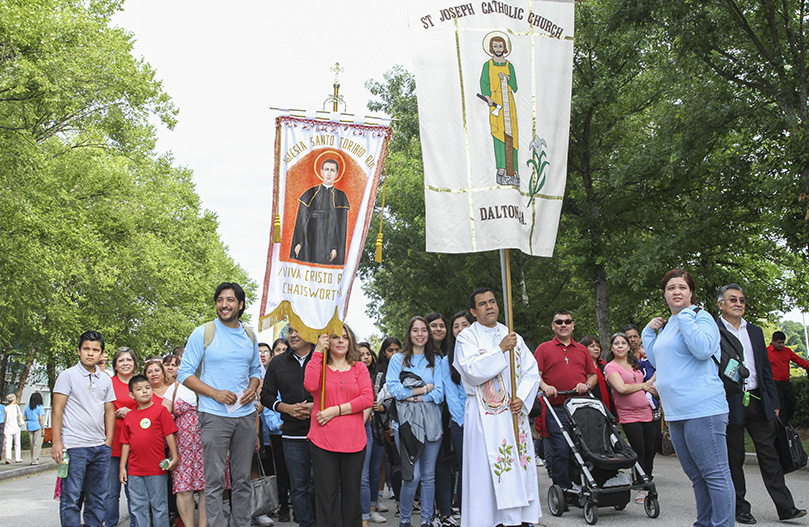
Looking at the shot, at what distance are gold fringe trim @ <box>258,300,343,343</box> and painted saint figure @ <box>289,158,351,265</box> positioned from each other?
1.65 ft

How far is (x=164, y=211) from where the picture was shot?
1283 inches

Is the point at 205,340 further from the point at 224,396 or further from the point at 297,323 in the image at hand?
the point at 297,323

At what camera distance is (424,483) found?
314 inches

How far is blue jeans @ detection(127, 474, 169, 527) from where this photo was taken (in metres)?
7.71

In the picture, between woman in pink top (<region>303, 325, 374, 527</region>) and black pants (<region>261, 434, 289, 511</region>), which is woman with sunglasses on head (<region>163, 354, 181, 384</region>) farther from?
woman in pink top (<region>303, 325, 374, 527</region>)

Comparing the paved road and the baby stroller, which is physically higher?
the baby stroller

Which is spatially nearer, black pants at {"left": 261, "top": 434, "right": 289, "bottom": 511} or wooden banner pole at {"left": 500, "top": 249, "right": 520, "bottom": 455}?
wooden banner pole at {"left": 500, "top": 249, "right": 520, "bottom": 455}

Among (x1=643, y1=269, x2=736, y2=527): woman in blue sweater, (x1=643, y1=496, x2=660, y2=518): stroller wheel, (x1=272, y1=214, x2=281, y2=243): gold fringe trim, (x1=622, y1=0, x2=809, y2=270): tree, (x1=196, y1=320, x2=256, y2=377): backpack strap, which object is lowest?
(x1=643, y1=496, x2=660, y2=518): stroller wheel

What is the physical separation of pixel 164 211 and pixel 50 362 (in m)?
7.11

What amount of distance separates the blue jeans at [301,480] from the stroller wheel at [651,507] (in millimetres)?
3486

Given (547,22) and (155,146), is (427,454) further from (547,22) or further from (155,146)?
(155,146)

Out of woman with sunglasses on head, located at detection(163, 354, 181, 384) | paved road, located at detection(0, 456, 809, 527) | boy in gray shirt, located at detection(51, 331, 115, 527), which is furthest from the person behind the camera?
woman with sunglasses on head, located at detection(163, 354, 181, 384)

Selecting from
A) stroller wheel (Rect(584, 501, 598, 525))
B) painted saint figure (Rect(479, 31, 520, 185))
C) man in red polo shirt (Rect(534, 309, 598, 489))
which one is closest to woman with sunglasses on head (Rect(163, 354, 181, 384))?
man in red polo shirt (Rect(534, 309, 598, 489))

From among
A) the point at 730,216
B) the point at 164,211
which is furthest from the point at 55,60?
the point at 730,216
